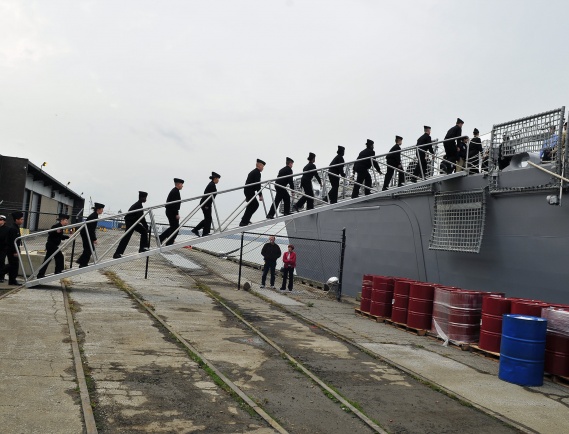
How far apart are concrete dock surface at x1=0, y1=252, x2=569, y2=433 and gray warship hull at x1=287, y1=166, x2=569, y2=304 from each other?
2257mm

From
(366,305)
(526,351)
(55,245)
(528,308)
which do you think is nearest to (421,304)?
(366,305)

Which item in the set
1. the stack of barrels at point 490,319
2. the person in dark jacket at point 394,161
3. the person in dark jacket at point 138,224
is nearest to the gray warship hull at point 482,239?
the person in dark jacket at point 394,161

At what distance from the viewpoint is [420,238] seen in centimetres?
1317

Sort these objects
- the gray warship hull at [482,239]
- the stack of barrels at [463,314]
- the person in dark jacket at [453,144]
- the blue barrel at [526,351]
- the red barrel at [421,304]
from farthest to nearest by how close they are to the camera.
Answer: the person in dark jacket at [453,144]
the red barrel at [421,304]
the gray warship hull at [482,239]
the stack of barrels at [463,314]
the blue barrel at [526,351]

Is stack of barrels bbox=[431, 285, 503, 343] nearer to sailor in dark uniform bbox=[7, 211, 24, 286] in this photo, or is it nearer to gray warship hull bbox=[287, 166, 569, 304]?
gray warship hull bbox=[287, 166, 569, 304]

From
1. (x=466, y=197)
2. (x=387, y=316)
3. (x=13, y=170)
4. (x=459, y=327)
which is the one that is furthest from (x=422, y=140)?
(x=13, y=170)

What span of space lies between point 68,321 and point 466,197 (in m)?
8.74

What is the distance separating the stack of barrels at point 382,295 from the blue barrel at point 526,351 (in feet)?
14.2

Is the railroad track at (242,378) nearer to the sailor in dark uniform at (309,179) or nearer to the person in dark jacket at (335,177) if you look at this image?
the sailor in dark uniform at (309,179)

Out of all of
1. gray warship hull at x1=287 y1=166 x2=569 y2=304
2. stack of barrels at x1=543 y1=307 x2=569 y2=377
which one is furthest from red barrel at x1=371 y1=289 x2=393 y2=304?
stack of barrels at x1=543 y1=307 x2=569 y2=377

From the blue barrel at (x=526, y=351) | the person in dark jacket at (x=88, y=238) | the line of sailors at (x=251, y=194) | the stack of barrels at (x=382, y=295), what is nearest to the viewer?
the blue barrel at (x=526, y=351)

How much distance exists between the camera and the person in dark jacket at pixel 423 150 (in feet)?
41.3

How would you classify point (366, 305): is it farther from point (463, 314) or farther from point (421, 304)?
point (463, 314)

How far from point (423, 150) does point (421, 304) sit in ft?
14.2
